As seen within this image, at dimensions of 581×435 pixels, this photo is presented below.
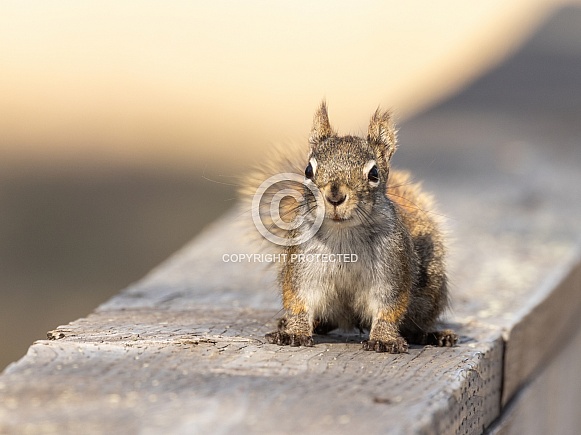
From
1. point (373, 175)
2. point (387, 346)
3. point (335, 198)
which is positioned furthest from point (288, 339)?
point (373, 175)

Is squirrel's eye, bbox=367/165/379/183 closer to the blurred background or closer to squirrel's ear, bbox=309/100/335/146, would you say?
squirrel's ear, bbox=309/100/335/146

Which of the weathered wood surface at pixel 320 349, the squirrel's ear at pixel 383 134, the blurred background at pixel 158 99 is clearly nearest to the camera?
the weathered wood surface at pixel 320 349

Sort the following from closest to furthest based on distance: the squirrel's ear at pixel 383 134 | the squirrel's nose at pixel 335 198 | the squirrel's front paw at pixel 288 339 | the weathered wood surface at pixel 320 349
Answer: the weathered wood surface at pixel 320 349 → the squirrel's front paw at pixel 288 339 → the squirrel's nose at pixel 335 198 → the squirrel's ear at pixel 383 134

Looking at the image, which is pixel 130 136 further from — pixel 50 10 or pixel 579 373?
pixel 579 373

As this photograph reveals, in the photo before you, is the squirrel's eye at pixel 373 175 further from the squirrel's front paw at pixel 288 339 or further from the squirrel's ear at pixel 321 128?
the squirrel's front paw at pixel 288 339

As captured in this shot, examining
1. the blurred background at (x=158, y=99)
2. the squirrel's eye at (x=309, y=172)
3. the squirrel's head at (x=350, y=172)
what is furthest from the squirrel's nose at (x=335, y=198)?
the blurred background at (x=158, y=99)

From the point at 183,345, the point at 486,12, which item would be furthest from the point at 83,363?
the point at 486,12

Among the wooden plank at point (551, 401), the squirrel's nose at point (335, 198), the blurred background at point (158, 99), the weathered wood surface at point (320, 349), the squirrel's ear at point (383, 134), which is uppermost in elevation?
the blurred background at point (158, 99)
